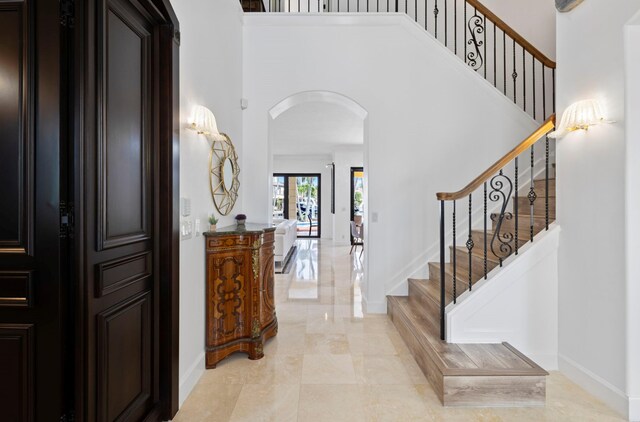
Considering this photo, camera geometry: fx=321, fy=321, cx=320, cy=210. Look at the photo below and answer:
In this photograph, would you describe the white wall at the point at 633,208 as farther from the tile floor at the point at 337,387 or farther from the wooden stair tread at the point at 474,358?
the wooden stair tread at the point at 474,358

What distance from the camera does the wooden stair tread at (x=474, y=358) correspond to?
2.12 m

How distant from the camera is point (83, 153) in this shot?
1.32 m

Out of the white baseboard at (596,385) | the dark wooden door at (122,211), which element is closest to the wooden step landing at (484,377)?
the white baseboard at (596,385)

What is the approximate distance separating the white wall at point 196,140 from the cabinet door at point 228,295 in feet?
0.24

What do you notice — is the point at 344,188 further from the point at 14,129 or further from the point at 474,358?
the point at 14,129

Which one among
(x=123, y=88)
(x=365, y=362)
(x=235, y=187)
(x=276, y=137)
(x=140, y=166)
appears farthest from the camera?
(x=276, y=137)

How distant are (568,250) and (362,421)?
1.98 meters

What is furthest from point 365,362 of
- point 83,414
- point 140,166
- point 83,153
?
point 83,153

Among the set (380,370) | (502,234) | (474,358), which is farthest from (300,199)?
(474,358)

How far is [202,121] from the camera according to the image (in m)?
2.37

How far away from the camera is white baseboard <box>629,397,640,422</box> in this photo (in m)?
1.93

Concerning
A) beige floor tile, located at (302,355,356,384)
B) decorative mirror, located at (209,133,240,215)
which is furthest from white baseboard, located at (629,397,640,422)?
decorative mirror, located at (209,133,240,215)

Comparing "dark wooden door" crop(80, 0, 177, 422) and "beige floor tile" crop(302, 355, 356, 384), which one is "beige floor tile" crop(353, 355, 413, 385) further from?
"dark wooden door" crop(80, 0, 177, 422)

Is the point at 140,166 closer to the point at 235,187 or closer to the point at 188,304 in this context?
the point at 188,304
